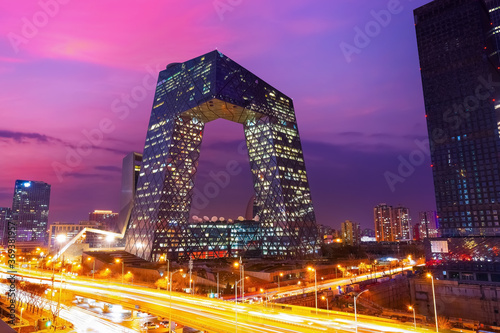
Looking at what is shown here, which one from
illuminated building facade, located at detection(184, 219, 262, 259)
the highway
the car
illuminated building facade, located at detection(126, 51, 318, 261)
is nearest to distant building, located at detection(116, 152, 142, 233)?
illuminated building facade, located at detection(126, 51, 318, 261)

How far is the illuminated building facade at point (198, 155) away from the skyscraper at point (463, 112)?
5174cm

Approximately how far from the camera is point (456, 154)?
121625 mm

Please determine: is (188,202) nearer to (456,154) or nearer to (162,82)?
(162,82)

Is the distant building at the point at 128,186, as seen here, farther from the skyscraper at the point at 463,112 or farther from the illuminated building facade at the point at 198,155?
the skyscraper at the point at 463,112

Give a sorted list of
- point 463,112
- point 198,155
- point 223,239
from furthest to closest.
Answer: point 223,239 < point 198,155 < point 463,112

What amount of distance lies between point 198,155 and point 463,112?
328 ft

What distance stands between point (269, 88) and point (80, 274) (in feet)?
323

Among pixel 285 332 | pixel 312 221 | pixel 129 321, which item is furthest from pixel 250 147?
pixel 285 332

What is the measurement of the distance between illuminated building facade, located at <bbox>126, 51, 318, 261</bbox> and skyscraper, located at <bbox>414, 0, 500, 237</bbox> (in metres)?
51.7

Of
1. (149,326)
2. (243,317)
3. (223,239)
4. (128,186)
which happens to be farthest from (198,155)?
(243,317)

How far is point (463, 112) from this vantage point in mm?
122125

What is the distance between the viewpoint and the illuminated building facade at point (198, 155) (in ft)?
391

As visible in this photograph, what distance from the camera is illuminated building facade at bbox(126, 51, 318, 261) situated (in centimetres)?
11906

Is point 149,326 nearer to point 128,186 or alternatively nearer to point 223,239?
point 223,239
